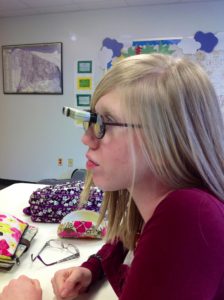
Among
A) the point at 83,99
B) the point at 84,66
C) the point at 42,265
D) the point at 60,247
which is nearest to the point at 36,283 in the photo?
the point at 42,265

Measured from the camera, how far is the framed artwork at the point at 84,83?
11.5ft

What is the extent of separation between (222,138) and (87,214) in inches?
26.7

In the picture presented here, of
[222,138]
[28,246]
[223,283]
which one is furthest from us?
[28,246]

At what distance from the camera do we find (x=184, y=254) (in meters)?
0.48

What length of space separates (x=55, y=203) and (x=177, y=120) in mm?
780

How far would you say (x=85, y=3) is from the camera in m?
3.20

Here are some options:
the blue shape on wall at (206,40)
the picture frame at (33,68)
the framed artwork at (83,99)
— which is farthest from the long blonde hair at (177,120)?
the picture frame at (33,68)

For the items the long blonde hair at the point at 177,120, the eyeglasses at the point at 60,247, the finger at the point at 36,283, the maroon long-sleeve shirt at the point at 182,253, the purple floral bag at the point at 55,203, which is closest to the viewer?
the maroon long-sleeve shirt at the point at 182,253

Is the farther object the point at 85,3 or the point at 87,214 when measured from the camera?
the point at 85,3

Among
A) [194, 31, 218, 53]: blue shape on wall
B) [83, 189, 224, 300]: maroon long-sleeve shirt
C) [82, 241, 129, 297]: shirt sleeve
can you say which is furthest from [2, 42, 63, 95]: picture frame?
[83, 189, 224, 300]: maroon long-sleeve shirt

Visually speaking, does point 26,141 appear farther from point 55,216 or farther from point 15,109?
point 55,216

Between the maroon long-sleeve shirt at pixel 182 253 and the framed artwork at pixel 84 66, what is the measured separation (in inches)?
124

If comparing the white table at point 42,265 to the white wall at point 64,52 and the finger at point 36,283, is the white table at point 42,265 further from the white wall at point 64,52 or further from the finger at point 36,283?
the white wall at point 64,52

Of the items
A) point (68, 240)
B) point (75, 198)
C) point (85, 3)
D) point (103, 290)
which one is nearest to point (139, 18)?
point (85, 3)
